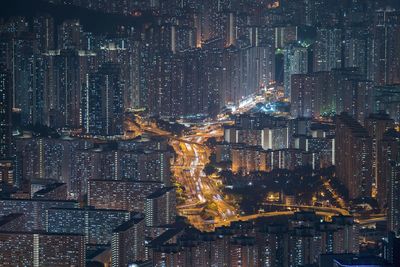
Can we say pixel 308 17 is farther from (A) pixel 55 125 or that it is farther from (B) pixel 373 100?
(A) pixel 55 125

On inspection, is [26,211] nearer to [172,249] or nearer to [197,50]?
[172,249]

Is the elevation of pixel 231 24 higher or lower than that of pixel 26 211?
higher

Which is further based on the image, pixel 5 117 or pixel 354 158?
pixel 5 117

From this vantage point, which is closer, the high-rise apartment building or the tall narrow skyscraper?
the high-rise apartment building

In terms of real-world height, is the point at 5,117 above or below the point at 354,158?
above

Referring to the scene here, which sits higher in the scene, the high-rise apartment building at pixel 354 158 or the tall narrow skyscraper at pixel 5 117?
the tall narrow skyscraper at pixel 5 117

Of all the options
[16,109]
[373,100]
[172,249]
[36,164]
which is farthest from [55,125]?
[172,249]

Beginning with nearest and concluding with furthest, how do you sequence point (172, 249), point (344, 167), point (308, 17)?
point (172, 249)
point (344, 167)
point (308, 17)

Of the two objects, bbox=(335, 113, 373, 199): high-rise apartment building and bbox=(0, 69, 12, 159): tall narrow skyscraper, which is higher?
bbox=(0, 69, 12, 159): tall narrow skyscraper

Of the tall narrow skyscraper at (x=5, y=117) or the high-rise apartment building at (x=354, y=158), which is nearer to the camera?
the high-rise apartment building at (x=354, y=158)

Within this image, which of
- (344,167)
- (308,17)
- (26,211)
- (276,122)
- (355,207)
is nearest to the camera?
(26,211)

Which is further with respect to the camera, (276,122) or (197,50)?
(197,50)
